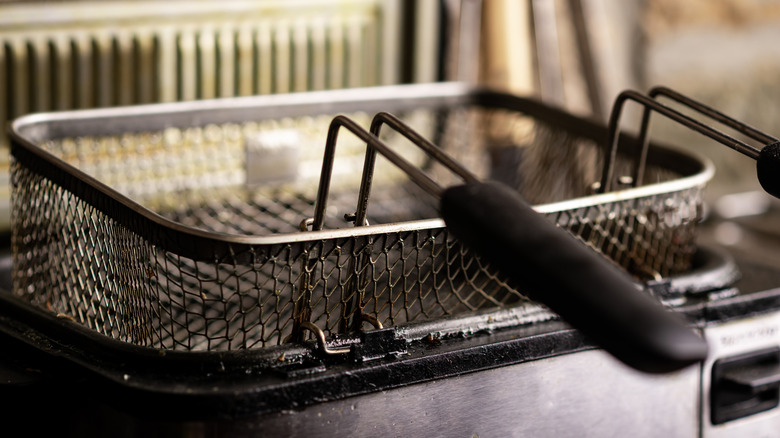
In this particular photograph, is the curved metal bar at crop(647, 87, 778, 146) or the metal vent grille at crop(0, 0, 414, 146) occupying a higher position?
the curved metal bar at crop(647, 87, 778, 146)

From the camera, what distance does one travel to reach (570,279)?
16.4 inches

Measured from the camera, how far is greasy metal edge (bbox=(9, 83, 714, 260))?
1.79 feet

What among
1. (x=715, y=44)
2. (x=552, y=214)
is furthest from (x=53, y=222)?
(x=715, y=44)

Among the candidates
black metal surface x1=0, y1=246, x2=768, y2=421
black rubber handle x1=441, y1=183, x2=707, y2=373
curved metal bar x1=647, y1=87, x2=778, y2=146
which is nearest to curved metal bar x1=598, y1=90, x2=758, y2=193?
curved metal bar x1=647, y1=87, x2=778, y2=146

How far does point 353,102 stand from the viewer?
3.22 feet

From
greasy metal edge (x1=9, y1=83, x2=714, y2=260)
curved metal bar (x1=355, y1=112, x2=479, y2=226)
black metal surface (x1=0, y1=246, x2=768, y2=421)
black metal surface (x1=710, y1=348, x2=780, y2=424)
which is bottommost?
black metal surface (x1=710, y1=348, x2=780, y2=424)

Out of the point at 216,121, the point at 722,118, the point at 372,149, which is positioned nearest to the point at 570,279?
the point at 372,149

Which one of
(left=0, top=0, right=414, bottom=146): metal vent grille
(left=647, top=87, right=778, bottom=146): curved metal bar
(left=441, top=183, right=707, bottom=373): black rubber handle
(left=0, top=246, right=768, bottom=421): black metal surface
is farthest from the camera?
(left=0, top=0, right=414, bottom=146): metal vent grille

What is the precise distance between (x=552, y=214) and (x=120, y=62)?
0.57 metres

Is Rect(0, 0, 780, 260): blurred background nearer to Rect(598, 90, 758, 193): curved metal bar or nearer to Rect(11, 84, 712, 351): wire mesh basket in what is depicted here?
Rect(11, 84, 712, 351): wire mesh basket

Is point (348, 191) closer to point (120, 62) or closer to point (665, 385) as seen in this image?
point (120, 62)

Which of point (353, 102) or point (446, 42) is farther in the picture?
point (446, 42)

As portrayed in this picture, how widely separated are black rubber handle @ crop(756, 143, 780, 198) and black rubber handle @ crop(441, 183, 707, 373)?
19cm

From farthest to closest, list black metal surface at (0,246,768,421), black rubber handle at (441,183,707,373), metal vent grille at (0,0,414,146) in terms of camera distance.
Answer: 1. metal vent grille at (0,0,414,146)
2. black metal surface at (0,246,768,421)
3. black rubber handle at (441,183,707,373)
